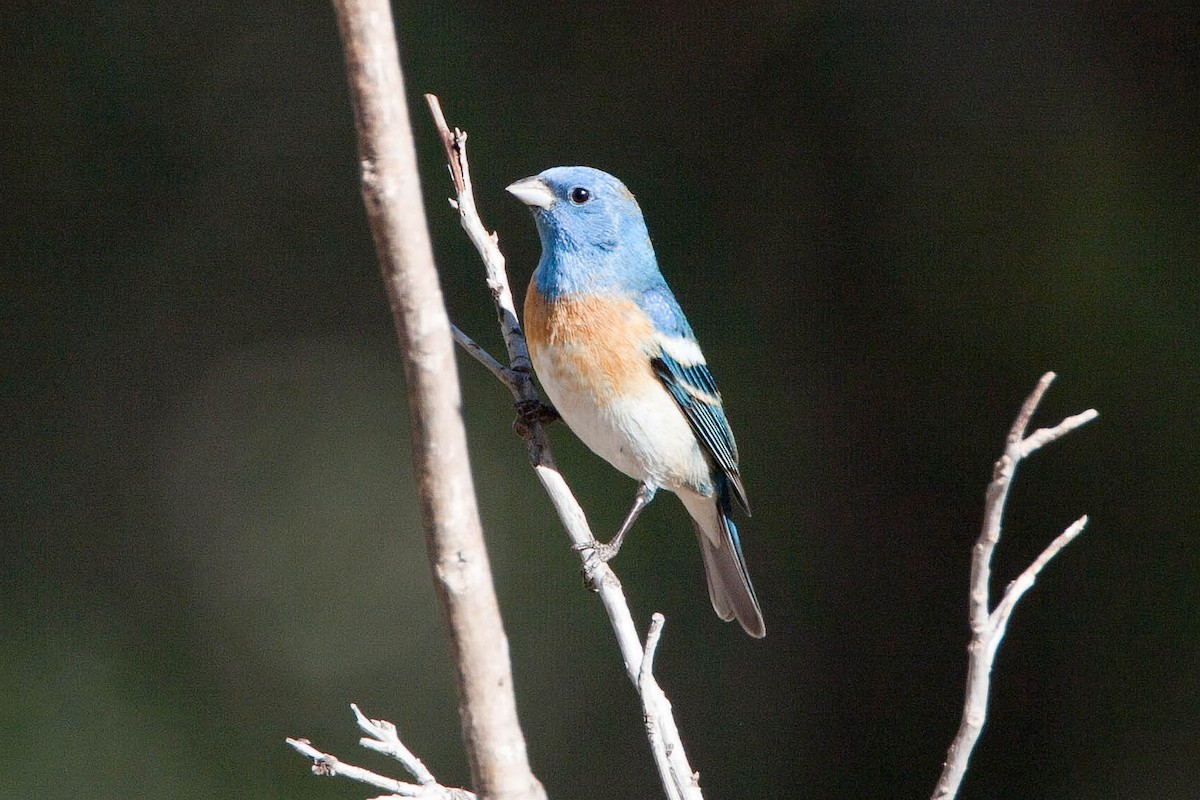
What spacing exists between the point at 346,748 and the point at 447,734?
293mm

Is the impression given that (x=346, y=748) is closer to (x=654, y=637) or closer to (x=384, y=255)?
(x=654, y=637)

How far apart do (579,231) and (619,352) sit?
0.26 m

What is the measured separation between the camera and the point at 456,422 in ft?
3.42

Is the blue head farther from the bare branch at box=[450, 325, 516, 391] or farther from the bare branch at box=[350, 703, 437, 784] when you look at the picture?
the bare branch at box=[350, 703, 437, 784]

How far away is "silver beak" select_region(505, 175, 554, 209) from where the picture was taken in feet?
7.91

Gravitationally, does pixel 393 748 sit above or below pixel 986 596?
below

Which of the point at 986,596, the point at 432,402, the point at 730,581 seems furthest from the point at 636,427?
the point at 432,402

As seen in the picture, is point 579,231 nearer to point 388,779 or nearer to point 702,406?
point 702,406

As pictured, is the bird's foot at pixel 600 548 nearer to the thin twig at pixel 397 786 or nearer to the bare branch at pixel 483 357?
the bare branch at pixel 483 357

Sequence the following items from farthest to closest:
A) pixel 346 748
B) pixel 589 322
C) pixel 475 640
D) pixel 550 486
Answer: pixel 346 748
pixel 589 322
pixel 550 486
pixel 475 640

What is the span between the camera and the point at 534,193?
242 centimetres

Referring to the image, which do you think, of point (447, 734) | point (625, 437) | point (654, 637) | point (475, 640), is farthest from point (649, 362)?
point (447, 734)

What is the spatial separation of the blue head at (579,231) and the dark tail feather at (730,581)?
58 centimetres

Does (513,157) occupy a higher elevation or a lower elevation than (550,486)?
higher
